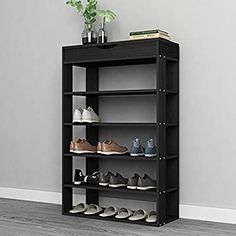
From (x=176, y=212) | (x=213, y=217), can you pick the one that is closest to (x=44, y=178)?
(x=176, y=212)

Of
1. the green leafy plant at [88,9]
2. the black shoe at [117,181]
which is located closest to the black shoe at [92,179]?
the black shoe at [117,181]

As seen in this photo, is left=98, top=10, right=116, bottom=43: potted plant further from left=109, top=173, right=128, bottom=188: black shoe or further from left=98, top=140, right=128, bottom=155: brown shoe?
left=109, top=173, right=128, bottom=188: black shoe

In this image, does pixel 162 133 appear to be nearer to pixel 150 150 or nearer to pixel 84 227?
pixel 150 150

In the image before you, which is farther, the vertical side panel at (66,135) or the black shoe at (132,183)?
the vertical side panel at (66,135)

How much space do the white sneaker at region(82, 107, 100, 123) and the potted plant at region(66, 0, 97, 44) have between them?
1.52ft

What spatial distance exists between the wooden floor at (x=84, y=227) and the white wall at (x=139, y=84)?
0.80 ft

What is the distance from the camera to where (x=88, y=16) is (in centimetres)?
340

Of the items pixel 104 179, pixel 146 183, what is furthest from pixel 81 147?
pixel 146 183

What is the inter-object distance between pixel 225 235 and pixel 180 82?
102cm

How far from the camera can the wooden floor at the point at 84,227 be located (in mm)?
2805

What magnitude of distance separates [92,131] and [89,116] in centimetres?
26

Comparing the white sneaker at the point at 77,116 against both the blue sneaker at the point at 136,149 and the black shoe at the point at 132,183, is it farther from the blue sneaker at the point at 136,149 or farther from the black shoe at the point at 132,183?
the black shoe at the point at 132,183

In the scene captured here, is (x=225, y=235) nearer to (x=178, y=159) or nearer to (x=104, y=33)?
(x=178, y=159)

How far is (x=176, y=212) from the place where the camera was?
3.19 metres
